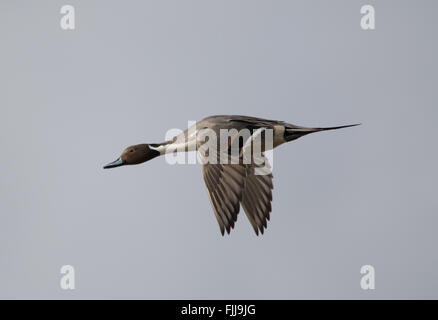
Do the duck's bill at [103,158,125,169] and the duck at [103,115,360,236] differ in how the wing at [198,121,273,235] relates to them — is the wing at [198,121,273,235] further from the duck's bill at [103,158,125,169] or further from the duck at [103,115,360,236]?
the duck's bill at [103,158,125,169]

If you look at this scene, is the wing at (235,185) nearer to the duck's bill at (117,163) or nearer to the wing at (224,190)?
the wing at (224,190)

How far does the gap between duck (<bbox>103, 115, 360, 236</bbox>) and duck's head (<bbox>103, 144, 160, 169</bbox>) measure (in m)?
0.33

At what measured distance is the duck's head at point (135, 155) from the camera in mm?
10356

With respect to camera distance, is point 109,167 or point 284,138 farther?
point 109,167

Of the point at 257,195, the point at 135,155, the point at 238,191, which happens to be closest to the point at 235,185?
the point at 238,191

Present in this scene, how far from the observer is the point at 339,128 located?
905 centimetres

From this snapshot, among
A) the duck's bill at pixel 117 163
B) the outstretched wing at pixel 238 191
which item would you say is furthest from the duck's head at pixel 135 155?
the outstretched wing at pixel 238 191

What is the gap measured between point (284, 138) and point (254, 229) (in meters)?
1.04

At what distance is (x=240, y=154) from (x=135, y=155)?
170 cm

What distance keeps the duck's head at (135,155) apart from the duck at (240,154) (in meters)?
0.33

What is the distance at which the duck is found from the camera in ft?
28.2

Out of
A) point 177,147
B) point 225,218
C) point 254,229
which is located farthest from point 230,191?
point 177,147

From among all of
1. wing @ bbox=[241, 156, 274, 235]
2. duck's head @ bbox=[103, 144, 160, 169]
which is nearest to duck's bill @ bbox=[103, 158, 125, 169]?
duck's head @ bbox=[103, 144, 160, 169]

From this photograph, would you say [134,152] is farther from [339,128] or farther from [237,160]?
[339,128]
